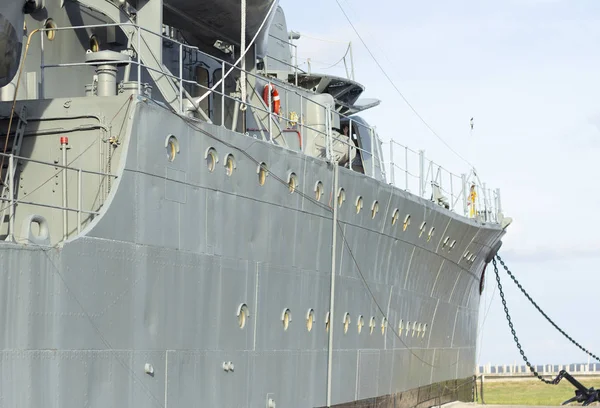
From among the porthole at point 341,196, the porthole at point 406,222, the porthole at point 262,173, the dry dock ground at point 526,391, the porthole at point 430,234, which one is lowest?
the dry dock ground at point 526,391

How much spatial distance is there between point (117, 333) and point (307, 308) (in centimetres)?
511

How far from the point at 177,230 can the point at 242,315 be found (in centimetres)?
204

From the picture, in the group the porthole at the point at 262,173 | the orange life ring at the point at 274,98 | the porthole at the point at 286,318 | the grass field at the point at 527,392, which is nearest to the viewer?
the porthole at the point at 262,173

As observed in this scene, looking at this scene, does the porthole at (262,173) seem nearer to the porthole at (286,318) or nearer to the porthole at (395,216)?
the porthole at (286,318)

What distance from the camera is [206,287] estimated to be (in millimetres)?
13016

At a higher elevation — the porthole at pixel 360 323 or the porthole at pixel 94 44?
the porthole at pixel 94 44

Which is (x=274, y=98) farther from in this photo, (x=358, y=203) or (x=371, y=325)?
(x=371, y=325)

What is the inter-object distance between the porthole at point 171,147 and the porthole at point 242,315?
99.3 inches

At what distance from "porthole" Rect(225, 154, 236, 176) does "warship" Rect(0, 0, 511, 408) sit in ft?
0.05

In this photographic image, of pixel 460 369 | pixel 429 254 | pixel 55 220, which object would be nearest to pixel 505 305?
pixel 460 369

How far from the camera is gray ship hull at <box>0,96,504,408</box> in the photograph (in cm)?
1027

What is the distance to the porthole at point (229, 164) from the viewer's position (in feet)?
44.9

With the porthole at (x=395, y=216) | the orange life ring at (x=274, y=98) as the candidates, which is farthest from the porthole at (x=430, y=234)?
the orange life ring at (x=274, y=98)

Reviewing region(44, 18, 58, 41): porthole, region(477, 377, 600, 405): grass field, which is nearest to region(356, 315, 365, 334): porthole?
region(44, 18, 58, 41): porthole
